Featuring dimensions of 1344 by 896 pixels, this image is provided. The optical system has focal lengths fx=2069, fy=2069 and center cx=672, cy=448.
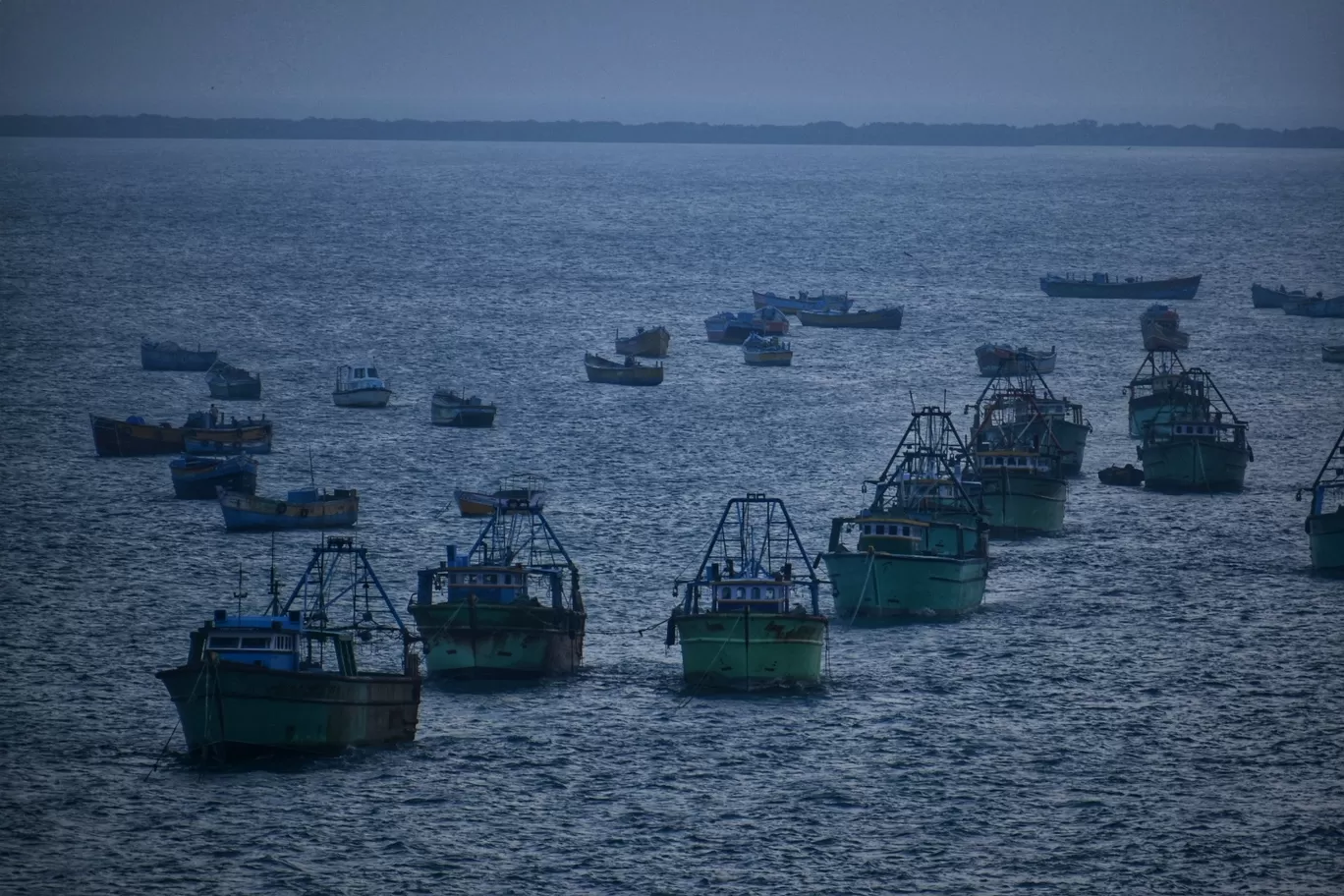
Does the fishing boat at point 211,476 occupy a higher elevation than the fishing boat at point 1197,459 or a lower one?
lower

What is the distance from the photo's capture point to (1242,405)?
13788 cm

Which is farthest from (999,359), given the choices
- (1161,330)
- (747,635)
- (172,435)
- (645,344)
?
(747,635)

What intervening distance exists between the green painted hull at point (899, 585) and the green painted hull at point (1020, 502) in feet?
49.9

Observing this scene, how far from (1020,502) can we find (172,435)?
162ft

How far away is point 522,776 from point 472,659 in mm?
8265

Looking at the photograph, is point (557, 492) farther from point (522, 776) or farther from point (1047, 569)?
point (522, 776)

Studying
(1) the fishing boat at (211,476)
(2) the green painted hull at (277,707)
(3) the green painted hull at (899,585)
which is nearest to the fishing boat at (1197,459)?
(3) the green painted hull at (899,585)

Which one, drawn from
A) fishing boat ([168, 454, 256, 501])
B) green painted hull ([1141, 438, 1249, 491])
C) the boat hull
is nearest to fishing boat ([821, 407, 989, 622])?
green painted hull ([1141, 438, 1249, 491])

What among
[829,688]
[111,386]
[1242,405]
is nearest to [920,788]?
[829,688]

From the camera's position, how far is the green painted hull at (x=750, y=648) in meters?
67.5

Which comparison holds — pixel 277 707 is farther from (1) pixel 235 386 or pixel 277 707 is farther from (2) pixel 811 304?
(2) pixel 811 304

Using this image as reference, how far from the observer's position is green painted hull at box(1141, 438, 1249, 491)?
352 feet

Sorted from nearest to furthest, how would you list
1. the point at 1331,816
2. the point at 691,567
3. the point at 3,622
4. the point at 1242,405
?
the point at 1331,816
the point at 3,622
the point at 691,567
the point at 1242,405

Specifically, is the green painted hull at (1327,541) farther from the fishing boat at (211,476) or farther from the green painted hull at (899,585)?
the fishing boat at (211,476)
